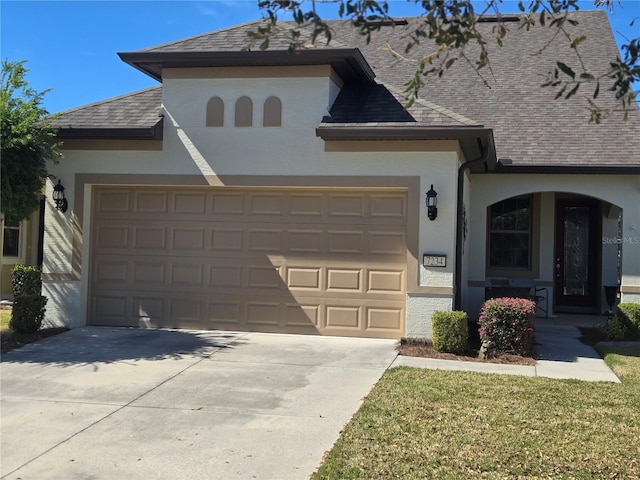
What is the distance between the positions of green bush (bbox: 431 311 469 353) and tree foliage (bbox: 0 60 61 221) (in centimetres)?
651

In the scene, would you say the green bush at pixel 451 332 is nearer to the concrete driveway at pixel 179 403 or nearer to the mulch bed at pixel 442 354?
the mulch bed at pixel 442 354

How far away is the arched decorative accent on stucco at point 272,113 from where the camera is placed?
10547 mm

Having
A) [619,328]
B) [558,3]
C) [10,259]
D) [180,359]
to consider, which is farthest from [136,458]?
[10,259]

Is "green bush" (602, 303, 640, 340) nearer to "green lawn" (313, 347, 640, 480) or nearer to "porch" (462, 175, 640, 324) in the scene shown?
"porch" (462, 175, 640, 324)

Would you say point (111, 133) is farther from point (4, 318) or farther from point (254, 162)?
point (4, 318)

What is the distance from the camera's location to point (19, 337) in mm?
9820

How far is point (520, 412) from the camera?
21.0ft

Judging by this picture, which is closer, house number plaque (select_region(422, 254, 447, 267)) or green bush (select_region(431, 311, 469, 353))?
green bush (select_region(431, 311, 469, 353))

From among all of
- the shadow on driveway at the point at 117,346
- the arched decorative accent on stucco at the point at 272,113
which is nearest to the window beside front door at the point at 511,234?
the arched decorative accent on stucco at the point at 272,113

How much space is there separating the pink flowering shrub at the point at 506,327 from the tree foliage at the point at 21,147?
714 centimetres

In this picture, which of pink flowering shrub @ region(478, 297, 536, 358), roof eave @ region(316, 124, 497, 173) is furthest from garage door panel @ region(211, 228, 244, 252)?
pink flowering shrub @ region(478, 297, 536, 358)

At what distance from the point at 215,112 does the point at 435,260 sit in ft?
14.5

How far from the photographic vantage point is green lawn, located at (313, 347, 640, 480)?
4.91 m

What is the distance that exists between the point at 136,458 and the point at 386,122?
653 centimetres
